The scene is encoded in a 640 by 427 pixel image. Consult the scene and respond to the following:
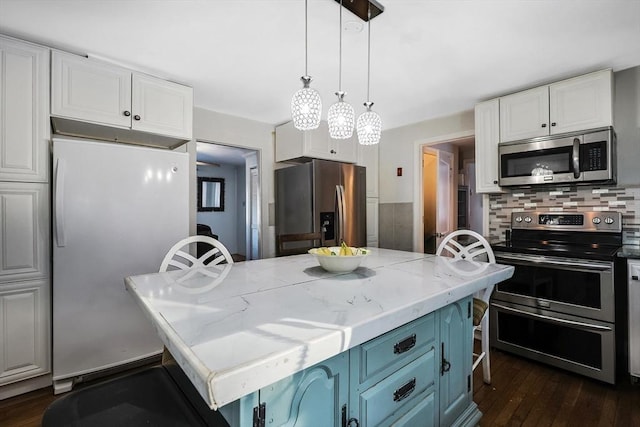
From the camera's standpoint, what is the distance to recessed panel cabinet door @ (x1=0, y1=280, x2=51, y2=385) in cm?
190

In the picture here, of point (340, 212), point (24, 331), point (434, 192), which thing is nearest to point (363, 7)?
point (340, 212)

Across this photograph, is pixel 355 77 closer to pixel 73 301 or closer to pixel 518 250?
pixel 518 250

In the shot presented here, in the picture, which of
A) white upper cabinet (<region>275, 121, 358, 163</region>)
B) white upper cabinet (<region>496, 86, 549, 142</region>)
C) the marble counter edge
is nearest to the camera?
the marble counter edge

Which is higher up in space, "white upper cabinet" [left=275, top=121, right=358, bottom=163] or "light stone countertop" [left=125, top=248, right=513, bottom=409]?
"white upper cabinet" [left=275, top=121, right=358, bottom=163]

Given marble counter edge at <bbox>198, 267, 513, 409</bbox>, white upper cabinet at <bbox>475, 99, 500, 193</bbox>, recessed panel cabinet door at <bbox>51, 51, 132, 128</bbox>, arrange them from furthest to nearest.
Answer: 1. white upper cabinet at <bbox>475, 99, 500, 193</bbox>
2. recessed panel cabinet door at <bbox>51, 51, 132, 128</bbox>
3. marble counter edge at <bbox>198, 267, 513, 409</bbox>

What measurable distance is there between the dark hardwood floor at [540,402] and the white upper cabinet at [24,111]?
1.40 metres

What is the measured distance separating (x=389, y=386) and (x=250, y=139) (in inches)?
120

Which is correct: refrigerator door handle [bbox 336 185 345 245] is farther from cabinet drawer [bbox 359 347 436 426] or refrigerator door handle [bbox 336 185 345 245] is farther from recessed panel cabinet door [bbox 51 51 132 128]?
cabinet drawer [bbox 359 347 436 426]

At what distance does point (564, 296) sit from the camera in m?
2.24

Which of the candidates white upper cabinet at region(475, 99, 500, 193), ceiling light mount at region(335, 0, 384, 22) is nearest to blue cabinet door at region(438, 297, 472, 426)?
ceiling light mount at region(335, 0, 384, 22)

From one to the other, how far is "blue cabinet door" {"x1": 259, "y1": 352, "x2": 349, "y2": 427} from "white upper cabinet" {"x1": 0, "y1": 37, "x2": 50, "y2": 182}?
2.16 m

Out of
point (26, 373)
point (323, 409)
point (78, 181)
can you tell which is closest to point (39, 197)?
point (78, 181)

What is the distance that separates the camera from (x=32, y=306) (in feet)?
6.47

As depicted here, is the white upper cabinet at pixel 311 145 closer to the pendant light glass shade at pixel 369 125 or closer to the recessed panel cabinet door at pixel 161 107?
the recessed panel cabinet door at pixel 161 107
